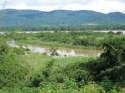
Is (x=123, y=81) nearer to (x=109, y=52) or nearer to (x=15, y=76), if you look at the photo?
(x=109, y=52)

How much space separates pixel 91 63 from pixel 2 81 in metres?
11.5

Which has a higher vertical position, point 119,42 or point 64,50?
point 119,42

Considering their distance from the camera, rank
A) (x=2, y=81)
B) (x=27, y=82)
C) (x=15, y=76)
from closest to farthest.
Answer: (x=2, y=81)
(x=15, y=76)
(x=27, y=82)

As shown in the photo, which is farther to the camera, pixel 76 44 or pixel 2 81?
pixel 76 44

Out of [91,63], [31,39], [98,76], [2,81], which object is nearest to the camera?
[2,81]

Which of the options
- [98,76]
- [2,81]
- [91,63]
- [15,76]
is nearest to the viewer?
[2,81]

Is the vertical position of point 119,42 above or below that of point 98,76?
above

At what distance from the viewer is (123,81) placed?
26.0 meters

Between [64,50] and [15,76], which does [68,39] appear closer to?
[64,50]

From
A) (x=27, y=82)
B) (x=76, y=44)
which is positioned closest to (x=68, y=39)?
(x=76, y=44)

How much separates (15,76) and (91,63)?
31.4 feet

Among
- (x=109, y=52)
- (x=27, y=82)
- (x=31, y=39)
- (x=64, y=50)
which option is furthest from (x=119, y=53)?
(x=31, y=39)

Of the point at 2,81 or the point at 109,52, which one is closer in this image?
the point at 2,81

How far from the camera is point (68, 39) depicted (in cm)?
7338
